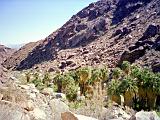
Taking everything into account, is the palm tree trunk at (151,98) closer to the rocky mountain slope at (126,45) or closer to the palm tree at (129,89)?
the palm tree at (129,89)

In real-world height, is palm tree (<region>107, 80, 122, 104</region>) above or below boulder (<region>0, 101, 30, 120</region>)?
below

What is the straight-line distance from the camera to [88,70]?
3027 inches

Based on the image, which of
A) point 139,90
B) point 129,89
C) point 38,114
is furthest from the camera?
point 139,90

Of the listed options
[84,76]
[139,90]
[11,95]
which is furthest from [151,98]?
[11,95]

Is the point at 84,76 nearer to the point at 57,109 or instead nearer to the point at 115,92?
the point at 115,92

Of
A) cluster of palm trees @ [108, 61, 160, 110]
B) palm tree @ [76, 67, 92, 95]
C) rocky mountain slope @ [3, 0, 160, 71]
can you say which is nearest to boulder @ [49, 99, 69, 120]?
cluster of palm trees @ [108, 61, 160, 110]

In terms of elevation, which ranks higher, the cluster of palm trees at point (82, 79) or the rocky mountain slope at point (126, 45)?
the rocky mountain slope at point (126, 45)

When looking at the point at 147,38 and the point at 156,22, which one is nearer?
the point at 147,38

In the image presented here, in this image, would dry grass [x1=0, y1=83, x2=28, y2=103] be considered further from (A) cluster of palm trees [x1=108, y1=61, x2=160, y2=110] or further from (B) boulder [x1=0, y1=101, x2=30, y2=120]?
(A) cluster of palm trees [x1=108, y1=61, x2=160, y2=110]

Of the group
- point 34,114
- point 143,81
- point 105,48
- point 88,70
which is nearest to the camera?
point 34,114

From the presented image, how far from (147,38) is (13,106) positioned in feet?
447

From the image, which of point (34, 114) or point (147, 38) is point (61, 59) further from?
point (34, 114)

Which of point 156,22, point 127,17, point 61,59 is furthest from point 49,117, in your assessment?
point 127,17

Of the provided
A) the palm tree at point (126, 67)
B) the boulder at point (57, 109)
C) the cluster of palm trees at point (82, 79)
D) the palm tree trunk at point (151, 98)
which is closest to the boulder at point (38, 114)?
the boulder at point (57, 109)
